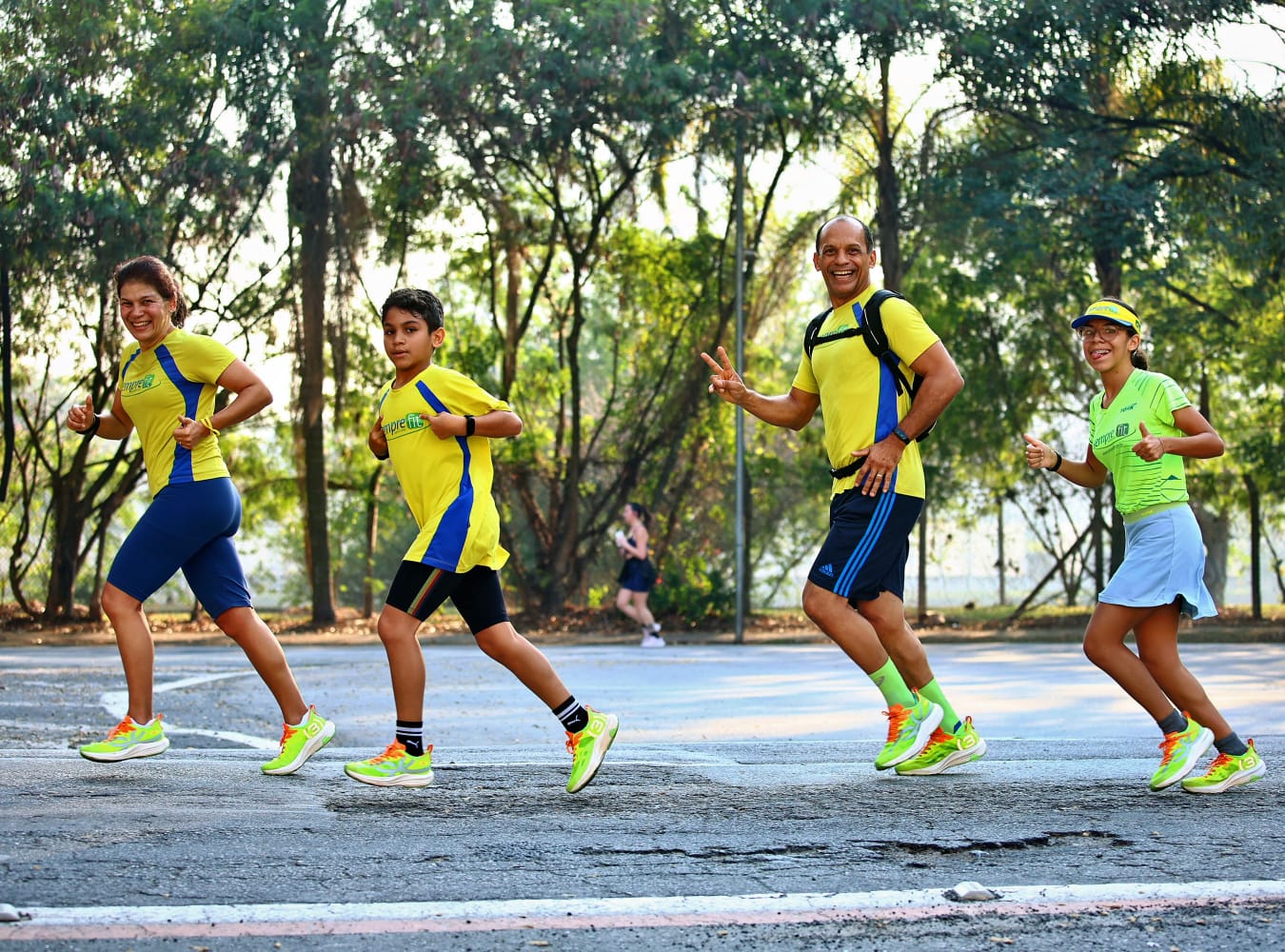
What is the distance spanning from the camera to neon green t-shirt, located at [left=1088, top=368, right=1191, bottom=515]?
18.5 feet

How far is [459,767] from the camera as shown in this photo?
6.19m

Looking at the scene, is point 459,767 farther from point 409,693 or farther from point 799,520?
point 799,520

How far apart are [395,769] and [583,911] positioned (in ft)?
6.57

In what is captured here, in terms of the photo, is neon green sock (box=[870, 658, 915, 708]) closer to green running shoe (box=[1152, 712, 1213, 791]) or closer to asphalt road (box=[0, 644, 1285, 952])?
asphalt road (box=[0, 644, 1285, 952])

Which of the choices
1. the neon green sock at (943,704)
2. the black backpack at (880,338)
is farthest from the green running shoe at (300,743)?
the black backpack at (880,338)

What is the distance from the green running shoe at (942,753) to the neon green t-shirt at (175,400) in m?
2.99

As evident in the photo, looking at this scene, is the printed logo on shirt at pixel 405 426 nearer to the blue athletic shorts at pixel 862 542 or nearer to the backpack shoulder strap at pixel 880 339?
the blue athletic shorts at pixel 862 542

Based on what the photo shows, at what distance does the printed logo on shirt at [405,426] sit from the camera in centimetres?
557

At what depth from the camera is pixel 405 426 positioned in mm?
5605

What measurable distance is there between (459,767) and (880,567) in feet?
6.26

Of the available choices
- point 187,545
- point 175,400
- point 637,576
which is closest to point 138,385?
point 175,400

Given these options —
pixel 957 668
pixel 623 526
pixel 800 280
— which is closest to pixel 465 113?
pixel 800 280

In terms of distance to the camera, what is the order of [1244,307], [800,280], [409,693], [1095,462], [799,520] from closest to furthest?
[409,693], [1095,462], [1244,307], [800,280], [799,520]

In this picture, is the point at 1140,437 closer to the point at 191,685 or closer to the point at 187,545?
the point at 187,545
